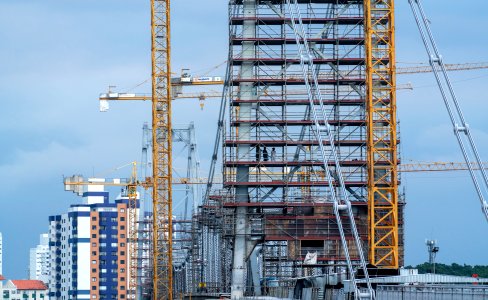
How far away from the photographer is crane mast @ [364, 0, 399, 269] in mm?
112750

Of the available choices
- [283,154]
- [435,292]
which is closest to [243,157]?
[283,154]

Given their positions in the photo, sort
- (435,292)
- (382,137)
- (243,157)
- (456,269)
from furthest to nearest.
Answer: (456,269), (243,157), (382,137), (435,292)

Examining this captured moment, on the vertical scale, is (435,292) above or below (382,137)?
below

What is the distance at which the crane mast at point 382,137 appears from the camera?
4439 inches

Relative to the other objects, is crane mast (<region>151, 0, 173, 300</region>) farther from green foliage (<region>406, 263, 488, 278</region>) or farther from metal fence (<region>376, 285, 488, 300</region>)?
metal fence (<region>376, 285, 488, 300</region>)

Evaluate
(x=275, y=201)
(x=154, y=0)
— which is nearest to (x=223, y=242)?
(x=275, y=201)

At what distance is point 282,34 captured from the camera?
131500 millimetres

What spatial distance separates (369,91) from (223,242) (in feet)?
119

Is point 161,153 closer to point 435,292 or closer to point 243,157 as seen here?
point 243,157

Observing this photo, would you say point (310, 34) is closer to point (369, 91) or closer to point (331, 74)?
point (331, 74)

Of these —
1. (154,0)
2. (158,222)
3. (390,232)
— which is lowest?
(390,232)

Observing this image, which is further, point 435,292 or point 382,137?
point 382,137

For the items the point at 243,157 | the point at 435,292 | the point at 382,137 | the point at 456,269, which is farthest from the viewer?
the point at 456,269

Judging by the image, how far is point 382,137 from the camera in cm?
11469
